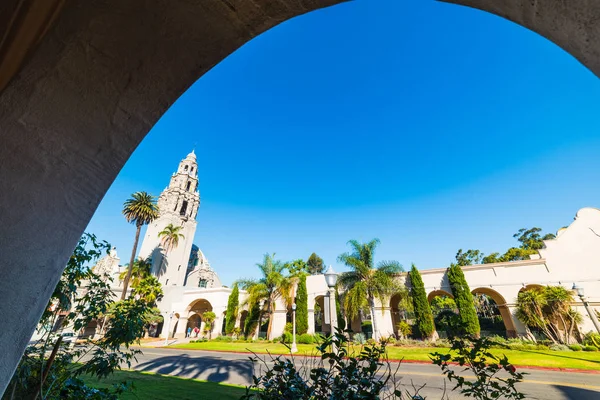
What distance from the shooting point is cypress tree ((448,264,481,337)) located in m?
19.5

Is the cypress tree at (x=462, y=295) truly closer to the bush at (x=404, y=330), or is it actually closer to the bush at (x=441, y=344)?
the bush at (x=441, y=344)

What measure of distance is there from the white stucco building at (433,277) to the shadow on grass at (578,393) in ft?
28.7

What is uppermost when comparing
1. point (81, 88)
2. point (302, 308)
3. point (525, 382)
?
point (302, 308)

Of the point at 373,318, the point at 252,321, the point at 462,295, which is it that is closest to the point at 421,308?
the point at 462,295

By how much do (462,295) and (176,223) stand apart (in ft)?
130

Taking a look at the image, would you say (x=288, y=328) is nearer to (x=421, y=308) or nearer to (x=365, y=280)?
(x=365, y=280)

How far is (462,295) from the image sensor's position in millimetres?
19906

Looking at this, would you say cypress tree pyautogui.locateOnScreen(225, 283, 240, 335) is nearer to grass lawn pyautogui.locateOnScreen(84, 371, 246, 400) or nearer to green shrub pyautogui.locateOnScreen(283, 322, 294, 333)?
green shrub pyautogui.locateOnScreen(283, 322, 294, 333)

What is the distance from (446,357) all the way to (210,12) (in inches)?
137

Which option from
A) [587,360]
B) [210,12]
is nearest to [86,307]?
[210,12]

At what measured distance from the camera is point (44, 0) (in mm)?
1264

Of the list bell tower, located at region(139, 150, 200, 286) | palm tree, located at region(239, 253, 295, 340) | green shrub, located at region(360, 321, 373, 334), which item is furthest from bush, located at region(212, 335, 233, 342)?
bell tower, located at region(139, 150, 200, 286)

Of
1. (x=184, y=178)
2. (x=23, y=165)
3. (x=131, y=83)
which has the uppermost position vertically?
(x=184, y=178)

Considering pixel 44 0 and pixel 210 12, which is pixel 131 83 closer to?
pixel 44 0
